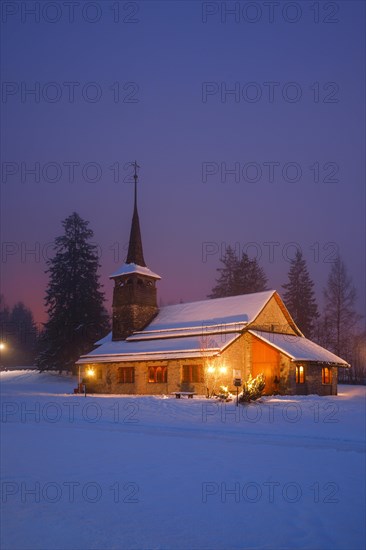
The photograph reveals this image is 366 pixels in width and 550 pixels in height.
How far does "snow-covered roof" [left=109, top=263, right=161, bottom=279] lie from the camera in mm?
41312

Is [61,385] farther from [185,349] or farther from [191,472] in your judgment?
[191,472]

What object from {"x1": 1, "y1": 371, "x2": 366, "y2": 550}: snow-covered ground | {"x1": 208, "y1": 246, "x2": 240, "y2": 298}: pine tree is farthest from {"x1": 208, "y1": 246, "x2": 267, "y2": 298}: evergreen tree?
{"x1": 1, "y1": 371, "x2": 366, "y2": 550}: snow-covered ground

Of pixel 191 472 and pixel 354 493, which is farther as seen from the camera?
pixel 191 472

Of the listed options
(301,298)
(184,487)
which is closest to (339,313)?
(301,298)

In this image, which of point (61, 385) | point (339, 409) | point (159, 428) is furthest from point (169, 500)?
point (61, 385)

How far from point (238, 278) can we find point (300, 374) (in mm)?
37475

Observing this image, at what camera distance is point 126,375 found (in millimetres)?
36625

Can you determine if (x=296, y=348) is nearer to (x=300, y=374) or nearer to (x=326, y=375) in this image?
(x=300, y=374)

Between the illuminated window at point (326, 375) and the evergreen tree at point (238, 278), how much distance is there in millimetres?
33010

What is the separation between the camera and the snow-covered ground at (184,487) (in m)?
6.04

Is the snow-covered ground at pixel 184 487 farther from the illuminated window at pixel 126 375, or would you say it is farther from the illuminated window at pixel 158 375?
the illuminated window at pixel 126 375

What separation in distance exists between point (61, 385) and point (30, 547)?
40848 millimetres

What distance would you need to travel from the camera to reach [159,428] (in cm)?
1675

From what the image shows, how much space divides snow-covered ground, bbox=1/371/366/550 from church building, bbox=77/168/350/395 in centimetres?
1330
